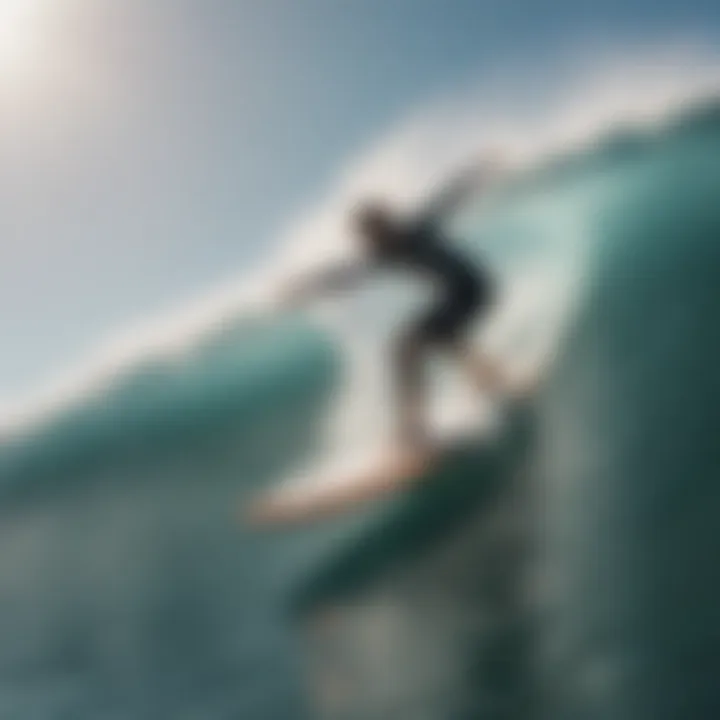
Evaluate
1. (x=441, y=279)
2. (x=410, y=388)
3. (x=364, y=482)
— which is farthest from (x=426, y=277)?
(x=364, y=482)

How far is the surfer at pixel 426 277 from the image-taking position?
4.17 ft

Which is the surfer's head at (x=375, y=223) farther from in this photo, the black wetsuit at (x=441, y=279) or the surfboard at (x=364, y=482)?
the surfboard at (x=364, y=482)

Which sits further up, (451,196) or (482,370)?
(451,196)

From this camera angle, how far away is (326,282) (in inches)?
51.6

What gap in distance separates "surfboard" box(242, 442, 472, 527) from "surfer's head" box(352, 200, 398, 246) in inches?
9.2

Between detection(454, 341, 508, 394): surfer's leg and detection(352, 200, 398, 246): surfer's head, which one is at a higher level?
detection(352, 200, 398, 246): surfer's head

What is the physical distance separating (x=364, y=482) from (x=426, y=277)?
0.75 ft

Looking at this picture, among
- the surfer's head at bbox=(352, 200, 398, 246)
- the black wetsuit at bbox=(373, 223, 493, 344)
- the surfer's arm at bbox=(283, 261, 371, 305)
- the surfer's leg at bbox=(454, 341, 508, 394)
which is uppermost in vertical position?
the surfer's head at bbox=(352, 200, 398, 246)

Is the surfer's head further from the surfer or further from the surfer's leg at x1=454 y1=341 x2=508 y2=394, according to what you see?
the surfer's leg at x1=454 y1=341 x2=508 y2=394

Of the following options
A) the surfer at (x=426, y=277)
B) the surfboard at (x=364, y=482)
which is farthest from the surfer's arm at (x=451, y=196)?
the surfboard at (x=364, y=482)

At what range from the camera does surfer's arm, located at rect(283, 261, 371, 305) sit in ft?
4.27

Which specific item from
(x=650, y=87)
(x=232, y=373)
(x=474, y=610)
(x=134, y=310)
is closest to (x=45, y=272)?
(x=134, y=310)

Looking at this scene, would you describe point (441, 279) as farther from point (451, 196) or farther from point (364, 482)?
point (364, 482)

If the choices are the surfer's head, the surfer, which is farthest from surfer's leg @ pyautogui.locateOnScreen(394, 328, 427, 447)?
the surfer's head
